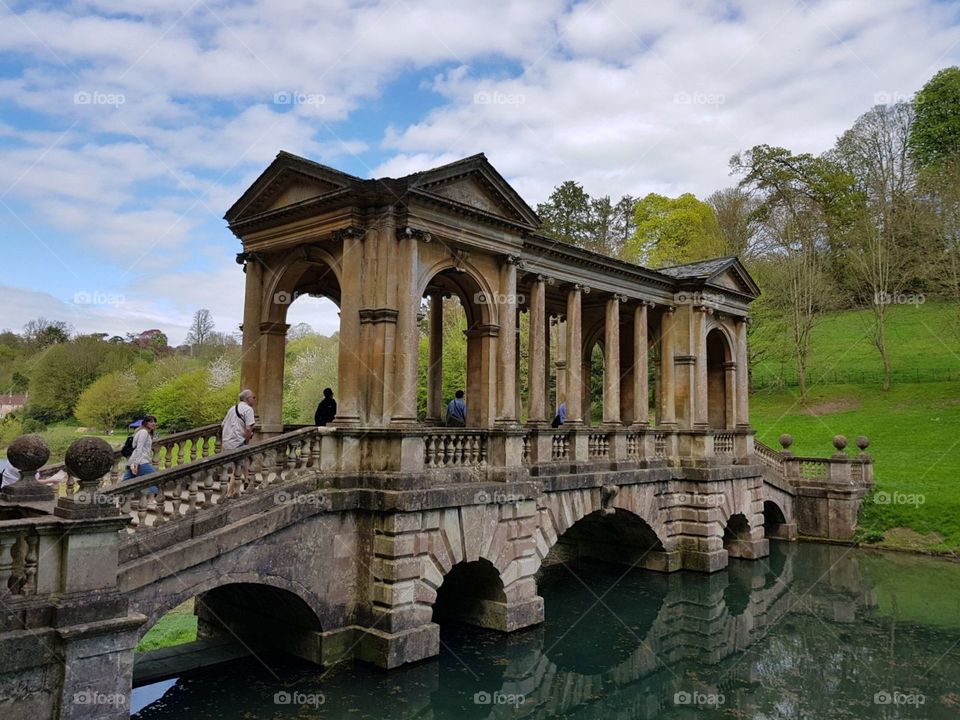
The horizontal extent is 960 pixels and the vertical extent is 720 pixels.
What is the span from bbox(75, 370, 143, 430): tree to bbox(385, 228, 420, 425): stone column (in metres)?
29.7

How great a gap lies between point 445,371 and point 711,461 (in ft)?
51.4

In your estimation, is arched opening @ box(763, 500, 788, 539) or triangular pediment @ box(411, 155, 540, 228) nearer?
triangular pediment @ box(411, 155, 540, 228)

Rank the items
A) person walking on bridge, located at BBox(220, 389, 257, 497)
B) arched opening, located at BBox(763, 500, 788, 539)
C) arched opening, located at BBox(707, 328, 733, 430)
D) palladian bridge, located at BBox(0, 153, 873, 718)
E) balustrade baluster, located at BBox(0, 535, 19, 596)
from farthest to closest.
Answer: arched opening, located at BBox(763, 500, 788, 539)
arched opening, located at BBox(707, 328, 733, 430)
person walking on bridge, located at BBox(220, 389, 257, 497)
palladian bridge, located at BBox(0, 153, 873, 718)
balustrade baluster, located at BBox(0, 535, 19, 596)

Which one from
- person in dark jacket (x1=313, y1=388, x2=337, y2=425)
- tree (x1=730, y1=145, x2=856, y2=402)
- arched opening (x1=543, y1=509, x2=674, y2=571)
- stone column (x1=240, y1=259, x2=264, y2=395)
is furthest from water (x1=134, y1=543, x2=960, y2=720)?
tree (x1=730, y1=145, x2=856, y2=402)

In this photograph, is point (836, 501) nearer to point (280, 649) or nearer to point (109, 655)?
point (280, 649)

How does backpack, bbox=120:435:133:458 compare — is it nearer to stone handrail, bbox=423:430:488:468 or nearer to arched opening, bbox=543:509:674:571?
stone handrail, bbox=423:430:488:468

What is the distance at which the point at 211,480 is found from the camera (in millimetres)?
8789

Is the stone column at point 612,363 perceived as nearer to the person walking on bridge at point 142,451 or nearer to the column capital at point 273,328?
the column capital at point 273,328

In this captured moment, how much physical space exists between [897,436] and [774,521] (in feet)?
24.3

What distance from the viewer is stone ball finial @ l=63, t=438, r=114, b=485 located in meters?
6.69

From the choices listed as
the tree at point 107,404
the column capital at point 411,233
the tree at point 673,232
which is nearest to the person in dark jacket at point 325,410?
the column capital at point 411,233

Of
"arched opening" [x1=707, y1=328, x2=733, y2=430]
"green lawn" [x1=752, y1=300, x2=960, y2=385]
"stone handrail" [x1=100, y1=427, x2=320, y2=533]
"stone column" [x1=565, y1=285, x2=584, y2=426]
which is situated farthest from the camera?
"green lawn" [x1=752, y1=300, x2=960, y2=385]

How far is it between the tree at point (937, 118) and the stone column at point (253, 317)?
3660 centimetres

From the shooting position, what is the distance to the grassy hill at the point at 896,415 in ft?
66.1
